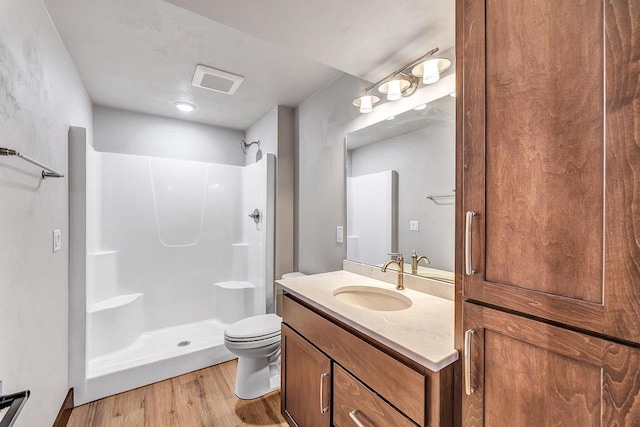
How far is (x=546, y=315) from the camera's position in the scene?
0.65 meters

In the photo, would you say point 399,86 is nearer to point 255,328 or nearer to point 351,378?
point 351,378

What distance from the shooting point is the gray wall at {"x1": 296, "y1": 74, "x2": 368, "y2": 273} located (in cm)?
203

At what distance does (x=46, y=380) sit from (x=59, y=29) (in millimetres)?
1916

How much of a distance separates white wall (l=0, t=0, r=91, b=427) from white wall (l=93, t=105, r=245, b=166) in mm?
974

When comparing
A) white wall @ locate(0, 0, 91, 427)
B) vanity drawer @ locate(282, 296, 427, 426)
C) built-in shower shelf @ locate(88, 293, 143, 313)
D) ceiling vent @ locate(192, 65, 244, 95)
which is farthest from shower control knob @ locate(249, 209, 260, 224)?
vanity drawer @ locate(282, 296, 427, 426)

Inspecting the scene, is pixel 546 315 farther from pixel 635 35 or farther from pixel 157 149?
pixel 157 149

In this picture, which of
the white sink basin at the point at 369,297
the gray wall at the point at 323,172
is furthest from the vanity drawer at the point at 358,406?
the gray wall at the point at 323,172

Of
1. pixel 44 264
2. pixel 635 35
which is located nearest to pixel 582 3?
pixel 635 35

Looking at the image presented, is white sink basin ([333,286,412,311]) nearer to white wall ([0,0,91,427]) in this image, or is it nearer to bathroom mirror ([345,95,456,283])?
bathroom mirror ([345,95,456,283])

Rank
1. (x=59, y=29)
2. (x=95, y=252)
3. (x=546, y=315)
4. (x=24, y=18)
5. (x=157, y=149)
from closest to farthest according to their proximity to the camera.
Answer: (x=546, y=315), (x=24, y=18), (x=59, y=29), (x=95, y=252), (x=157, y=149)

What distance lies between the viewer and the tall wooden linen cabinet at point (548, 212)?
54 centimetres

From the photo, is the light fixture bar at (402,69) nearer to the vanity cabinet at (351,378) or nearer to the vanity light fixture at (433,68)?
the vanity light fixture at (433,68)

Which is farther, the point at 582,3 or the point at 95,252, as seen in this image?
the point at 95,252

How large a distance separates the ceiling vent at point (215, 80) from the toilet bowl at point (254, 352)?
1870 millimetres
